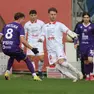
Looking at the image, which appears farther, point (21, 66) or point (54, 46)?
point (21, 66)

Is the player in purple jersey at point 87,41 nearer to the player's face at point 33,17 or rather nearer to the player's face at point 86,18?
the player's face at point 86,18

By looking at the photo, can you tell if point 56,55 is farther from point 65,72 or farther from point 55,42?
point 65,72

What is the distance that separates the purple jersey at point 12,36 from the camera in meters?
11.3

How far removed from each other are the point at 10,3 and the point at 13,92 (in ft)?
22.4

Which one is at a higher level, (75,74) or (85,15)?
(85,15)

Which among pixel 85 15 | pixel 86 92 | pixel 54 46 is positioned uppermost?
pixel 85 15

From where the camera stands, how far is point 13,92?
28.2ft

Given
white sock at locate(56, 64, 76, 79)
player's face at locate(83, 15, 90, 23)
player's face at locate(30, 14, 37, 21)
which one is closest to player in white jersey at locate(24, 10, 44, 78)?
player's face at locate(30, 14, 37, 21)

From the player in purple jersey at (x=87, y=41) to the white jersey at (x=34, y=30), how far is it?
156 cm

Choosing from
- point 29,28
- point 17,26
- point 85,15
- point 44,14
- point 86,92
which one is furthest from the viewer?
point 44,14

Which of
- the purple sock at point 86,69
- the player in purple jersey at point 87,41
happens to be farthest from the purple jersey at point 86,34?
the purple sock at point 86,69

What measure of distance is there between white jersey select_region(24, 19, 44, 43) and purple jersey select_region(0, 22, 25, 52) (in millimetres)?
2204

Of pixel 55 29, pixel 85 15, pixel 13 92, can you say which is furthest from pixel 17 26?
pixel 13 92

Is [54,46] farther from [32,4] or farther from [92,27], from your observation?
[32,4]
